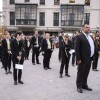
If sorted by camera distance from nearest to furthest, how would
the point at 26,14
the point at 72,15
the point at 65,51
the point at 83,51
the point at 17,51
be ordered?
1. the point at 83,51
2. the point at 17,51
3. the point at 65,51
4. the point at 72,15
5. the point at 26,14

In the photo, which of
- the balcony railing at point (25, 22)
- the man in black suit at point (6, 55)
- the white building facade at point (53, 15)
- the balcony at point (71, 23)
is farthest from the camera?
the balcony railing at point (25, 22)

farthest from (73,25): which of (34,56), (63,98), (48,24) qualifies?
(63,98)

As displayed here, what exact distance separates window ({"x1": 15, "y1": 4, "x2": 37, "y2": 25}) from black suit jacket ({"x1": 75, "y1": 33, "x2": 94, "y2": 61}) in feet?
120

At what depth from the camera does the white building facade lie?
43.9m

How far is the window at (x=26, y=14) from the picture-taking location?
4419cm

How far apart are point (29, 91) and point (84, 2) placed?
37791mm

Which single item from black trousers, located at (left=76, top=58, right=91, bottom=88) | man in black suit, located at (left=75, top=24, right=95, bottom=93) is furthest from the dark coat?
man in black suit, located at (left=75, top=24, right=95, bottom=93)

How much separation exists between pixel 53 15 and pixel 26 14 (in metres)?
4.72

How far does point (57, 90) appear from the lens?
819 centimetres

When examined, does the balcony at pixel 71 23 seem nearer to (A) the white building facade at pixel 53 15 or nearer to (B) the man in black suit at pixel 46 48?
(A) the white building facade at pixel 53 15

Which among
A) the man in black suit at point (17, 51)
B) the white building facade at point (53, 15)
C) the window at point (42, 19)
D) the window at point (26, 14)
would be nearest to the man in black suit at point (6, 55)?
the man in black suit at point (17, 51)

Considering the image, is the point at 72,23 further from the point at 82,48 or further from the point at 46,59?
the point at 82,48

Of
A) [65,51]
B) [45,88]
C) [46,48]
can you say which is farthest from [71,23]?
[45,88]

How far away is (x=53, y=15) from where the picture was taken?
44.2 m
